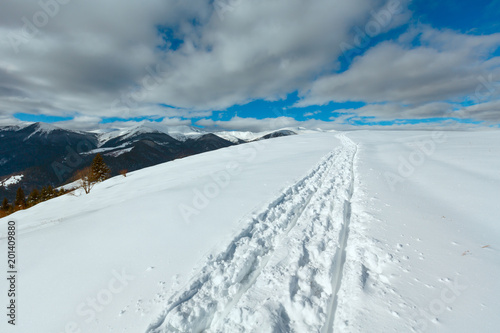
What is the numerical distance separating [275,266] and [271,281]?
43 cm

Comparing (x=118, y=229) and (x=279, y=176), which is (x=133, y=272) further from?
Answer: (x=279, y=176)

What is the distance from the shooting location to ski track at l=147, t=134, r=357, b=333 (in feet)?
10.9

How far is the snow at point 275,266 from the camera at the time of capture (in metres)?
3.32

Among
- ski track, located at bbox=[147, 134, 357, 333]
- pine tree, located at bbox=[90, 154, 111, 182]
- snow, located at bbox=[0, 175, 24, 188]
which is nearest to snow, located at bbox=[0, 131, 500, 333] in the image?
ski track, located at bbox=[147, 134, 357, 333]

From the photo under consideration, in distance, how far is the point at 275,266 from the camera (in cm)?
446

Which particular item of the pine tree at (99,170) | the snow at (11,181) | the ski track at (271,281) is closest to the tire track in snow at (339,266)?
the ski track at (271,281)

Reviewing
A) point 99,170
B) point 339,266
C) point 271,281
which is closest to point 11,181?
point 99,170


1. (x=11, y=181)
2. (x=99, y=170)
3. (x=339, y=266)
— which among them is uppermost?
(x=339, y=266)

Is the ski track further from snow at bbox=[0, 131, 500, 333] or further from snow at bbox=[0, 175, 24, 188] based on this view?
snow at bbox=[0, 175, 24, 188]

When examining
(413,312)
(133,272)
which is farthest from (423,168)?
(133,272)

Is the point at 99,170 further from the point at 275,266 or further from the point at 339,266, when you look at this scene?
the point at 339,266

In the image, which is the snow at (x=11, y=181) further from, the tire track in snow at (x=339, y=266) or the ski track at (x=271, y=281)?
the tire track in snow at (x=339, y=266)

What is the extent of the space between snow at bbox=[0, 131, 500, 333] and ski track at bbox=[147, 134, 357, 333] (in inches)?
0.9

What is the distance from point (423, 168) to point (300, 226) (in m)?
10.4
